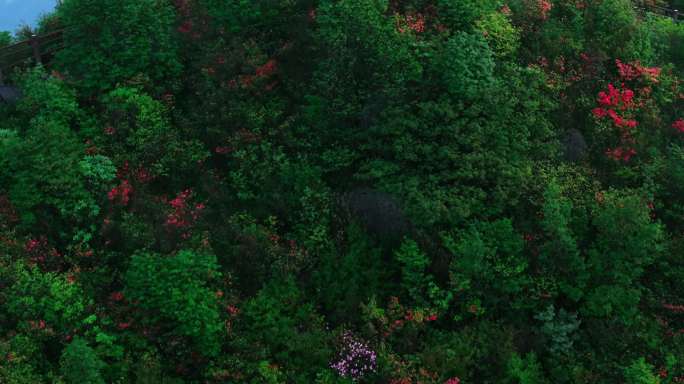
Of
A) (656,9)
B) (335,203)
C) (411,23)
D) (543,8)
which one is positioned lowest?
(335,203)

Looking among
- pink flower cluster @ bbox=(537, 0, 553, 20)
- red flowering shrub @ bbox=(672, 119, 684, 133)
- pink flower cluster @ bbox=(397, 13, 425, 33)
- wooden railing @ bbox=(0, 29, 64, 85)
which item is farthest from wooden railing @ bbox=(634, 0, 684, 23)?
wooden railing @ bbox=(0, 29, 64, 85)

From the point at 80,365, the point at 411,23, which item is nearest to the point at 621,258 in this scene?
the point at 411,23

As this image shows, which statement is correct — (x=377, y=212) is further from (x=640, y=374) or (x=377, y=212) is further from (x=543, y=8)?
(x=543, y=8)

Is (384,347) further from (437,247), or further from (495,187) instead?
(495,187)

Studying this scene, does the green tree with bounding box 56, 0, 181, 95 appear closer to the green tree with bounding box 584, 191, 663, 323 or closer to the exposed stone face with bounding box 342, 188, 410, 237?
the exposed stone face with bounding box 342, 188, 410, 237

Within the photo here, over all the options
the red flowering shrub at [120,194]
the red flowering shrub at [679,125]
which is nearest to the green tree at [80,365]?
the red flowering shrub at [120,194]

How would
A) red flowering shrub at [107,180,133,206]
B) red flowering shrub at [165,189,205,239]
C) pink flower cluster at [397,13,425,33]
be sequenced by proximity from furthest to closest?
1. pink flower cluster at [397,13,425,33]
2. red flowering shrub at [107,180,133,206]
3. red flowering shrub at [165,189,205,239]
